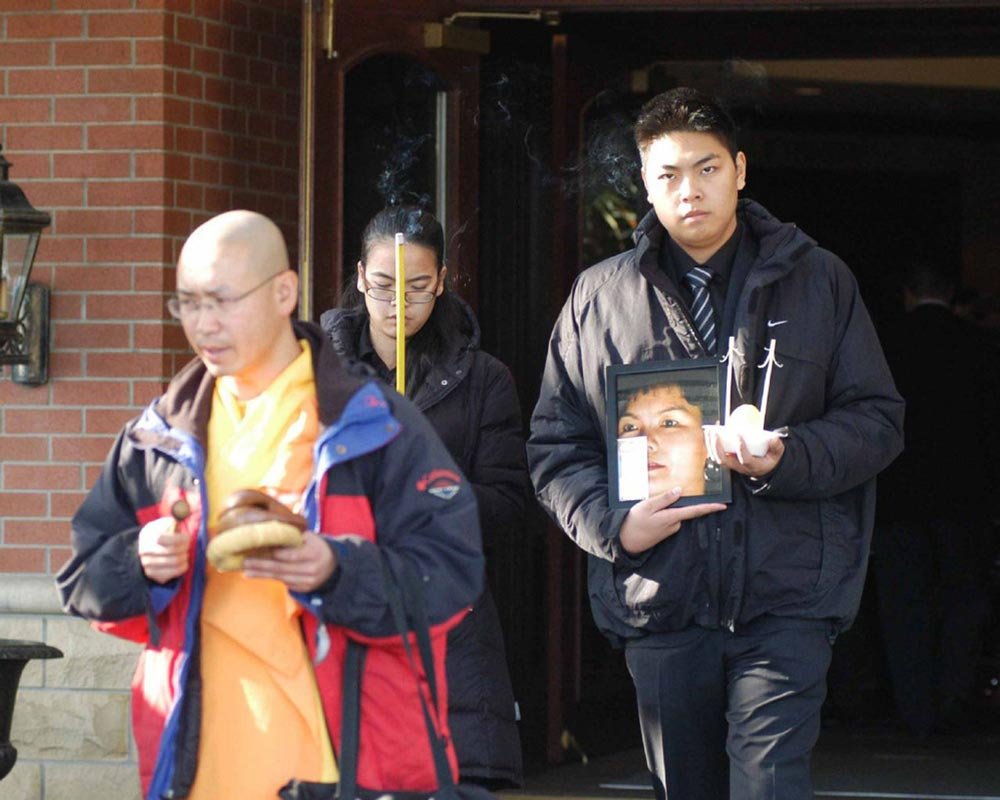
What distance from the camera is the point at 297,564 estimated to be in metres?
2.97

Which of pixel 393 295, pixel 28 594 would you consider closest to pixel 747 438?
pixel 393 295

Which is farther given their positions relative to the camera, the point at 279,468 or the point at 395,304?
the point at 395,304

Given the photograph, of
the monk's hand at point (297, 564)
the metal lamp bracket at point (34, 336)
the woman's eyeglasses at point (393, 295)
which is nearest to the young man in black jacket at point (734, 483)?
the woman's eyeglasses at point (393, 295)

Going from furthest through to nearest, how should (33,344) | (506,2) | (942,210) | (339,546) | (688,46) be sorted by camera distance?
(942,210), (688,46), (506,2), (33,344), (339,546)

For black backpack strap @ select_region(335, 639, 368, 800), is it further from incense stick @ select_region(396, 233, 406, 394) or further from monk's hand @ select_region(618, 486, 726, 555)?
monk's hand @ select_region(618, 486, 726, 555)

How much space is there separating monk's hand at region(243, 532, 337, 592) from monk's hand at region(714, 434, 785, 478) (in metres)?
1.34

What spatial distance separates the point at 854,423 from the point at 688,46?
314 cm

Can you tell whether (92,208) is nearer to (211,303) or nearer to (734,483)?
(734,483)

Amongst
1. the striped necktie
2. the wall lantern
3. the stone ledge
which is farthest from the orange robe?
the stone ledge

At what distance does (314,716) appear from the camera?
313 cm

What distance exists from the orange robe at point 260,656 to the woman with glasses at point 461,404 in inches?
62.0

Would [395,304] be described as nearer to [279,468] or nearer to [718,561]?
[718,561]

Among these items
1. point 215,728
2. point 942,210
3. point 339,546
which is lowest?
point 215,728

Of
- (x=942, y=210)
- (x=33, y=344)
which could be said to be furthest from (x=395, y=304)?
(x=942, y=210)
